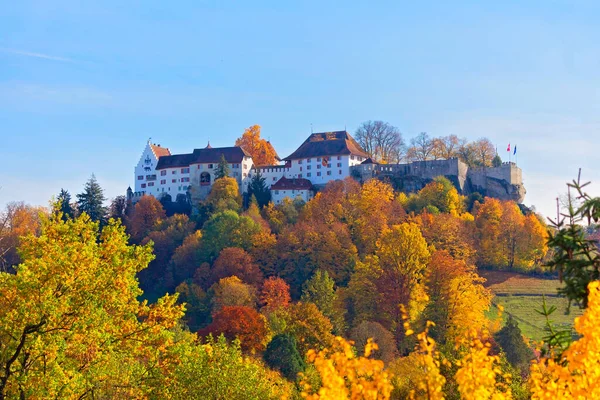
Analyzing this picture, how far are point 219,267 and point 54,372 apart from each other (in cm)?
6121

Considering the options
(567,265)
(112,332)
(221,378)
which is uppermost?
(567,265)

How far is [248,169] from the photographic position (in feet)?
349

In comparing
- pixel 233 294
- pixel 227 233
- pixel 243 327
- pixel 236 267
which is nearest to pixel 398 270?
pixel 243 327

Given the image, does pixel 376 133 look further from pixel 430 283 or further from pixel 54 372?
pixel 54 372

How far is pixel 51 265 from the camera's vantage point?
2241cm

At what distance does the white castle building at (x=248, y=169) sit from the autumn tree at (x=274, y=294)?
78.5ft

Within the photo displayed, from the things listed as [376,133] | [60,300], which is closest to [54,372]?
[60,300]

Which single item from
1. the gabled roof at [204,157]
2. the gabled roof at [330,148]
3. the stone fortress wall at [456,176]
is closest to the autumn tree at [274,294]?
the stone fortress wall at [456,176]

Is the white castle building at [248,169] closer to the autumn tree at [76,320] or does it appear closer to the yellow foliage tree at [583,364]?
the autumn tree at [76,320]

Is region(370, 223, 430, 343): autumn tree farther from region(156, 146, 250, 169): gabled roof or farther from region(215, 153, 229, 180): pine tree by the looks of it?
region(156, 146, 250, 169): gabled roof

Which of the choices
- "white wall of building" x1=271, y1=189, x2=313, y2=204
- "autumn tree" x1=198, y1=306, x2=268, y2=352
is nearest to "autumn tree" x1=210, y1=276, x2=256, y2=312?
"autumn tree" x1=198, y1=306, x2=268, y2=352

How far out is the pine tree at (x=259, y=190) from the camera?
99.0 meters

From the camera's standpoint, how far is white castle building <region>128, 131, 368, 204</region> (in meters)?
101

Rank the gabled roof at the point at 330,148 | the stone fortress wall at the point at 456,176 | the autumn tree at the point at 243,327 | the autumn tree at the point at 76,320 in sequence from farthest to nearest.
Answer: the gabled roof at the point at 330,148 < the stone fortress wall at the point at 456,176 < the autumn tree at the point at 243,327 < the autumn tree at the point at 76,320
